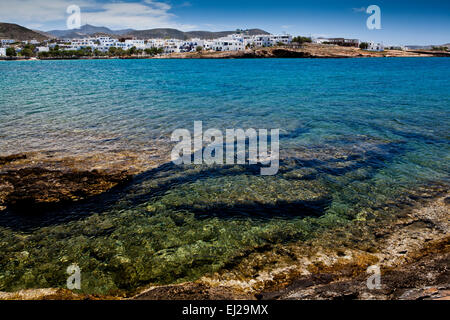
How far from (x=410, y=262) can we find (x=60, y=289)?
739 centimetres

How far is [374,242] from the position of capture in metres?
6.60

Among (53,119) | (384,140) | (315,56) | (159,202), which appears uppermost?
(315,56)

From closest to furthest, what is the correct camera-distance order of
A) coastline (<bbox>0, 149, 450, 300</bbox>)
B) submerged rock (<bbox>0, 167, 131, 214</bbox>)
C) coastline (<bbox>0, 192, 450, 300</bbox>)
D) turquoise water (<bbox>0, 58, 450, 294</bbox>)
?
1. coastline (<bbox>0, 192, 450, 300</bbox>)
2. coastline (<bbox>0, 149, 450, 300</bbox>)
3. turquoise water (<bbox>0, 58, 450, 294</bbox>)
4. submerged rock (<bbox>0, 167, 131, 214</bbox>)

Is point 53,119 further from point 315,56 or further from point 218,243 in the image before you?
point 315,56

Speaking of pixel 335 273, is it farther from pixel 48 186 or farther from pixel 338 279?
pixel 48 186

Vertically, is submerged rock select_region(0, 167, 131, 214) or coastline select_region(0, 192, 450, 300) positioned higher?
submerged rock select_region(0, 167, 131, 214)

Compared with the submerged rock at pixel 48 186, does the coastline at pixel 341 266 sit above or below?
below

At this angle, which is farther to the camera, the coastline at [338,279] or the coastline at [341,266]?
the coastline at [341,266]

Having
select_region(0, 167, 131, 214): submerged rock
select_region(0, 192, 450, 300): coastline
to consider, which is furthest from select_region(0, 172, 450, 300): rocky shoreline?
select_region(0, 167, 131, 214): submerged rock

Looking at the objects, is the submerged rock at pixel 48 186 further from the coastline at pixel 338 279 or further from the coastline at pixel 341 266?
the coastline at pixel 338 279

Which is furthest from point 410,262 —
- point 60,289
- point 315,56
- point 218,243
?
point 315,56

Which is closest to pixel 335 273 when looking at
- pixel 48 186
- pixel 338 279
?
pixel 338 279

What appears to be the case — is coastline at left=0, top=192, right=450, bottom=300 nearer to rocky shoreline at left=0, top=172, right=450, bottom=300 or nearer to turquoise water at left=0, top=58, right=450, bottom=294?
rocky shoreline at left=0, top=172, right=450, bottom=300

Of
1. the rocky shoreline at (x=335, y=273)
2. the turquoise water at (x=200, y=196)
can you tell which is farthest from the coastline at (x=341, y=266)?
the turquoise water at (x=200, y=196)
